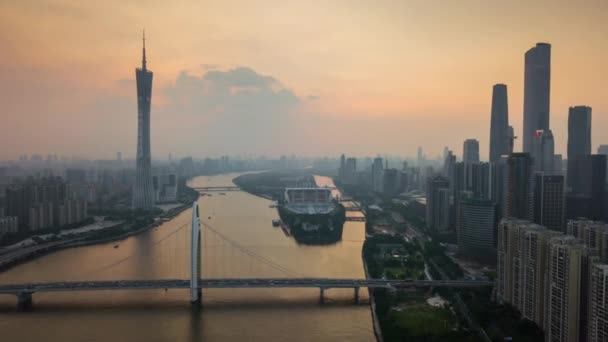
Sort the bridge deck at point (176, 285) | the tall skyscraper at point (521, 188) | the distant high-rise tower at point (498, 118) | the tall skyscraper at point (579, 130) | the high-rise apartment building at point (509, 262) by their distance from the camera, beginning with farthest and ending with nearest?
1. the distant high-rise tower at point (498, 118)
2. the tall skyscraper at point (579, 130)
3. the tall skyscraper at point (521, 188)
4. the bridge deck at point (176, 285)
5. the high-rise apartment building at point (509, 262)

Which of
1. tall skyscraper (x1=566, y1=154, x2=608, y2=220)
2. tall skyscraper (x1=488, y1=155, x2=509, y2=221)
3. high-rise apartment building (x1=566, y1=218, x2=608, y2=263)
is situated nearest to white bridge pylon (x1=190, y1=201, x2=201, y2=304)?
high-rise apartment building (x1=566, y1=218, x2=608, y2=263)

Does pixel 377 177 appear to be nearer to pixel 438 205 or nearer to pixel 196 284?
pixel 438 205

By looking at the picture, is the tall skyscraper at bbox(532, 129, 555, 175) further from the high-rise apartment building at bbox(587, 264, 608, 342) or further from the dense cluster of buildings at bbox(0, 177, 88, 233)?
the dense cluster of buildings at bbox(0, 177, 88, 233)

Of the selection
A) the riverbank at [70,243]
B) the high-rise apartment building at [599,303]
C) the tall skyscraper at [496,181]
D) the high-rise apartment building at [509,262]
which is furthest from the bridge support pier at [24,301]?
the tall skyscraper at [496,181]

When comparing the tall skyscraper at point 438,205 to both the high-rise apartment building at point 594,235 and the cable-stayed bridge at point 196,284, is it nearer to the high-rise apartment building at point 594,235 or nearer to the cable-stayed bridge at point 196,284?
the cable-stayed bridge at point 196,284

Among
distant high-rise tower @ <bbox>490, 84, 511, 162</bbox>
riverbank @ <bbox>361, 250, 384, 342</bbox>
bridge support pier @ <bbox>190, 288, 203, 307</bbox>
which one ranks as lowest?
riverbank @ <bbox>361, 250, 384, 342</bbox>

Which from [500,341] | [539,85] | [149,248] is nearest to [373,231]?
[149,248]

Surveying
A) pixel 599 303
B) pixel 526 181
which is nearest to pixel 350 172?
pixel 526 181

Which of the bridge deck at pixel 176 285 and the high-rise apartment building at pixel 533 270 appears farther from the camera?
the bridge deck at pixel 176 285
